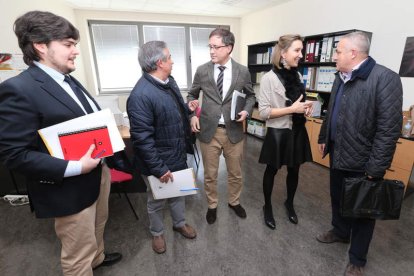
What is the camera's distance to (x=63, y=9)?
4.06 meters

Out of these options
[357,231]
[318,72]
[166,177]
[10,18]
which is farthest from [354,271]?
[10,18]

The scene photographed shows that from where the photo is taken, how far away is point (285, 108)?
5.86 feet

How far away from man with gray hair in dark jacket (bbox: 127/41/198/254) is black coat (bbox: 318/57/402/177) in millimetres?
1070

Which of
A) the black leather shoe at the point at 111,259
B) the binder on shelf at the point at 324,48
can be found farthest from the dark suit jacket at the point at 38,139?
the binder on shelf at the point at 324,48

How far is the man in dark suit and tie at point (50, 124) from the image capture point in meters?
0.95

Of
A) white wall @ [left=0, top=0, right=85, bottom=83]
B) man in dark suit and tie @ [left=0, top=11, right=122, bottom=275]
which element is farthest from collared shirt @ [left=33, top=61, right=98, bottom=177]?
white wall @ [left=0, top=0, right=85, bottom=83]

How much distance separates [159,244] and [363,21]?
362 cm

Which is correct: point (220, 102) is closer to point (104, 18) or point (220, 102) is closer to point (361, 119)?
point (361, 119)

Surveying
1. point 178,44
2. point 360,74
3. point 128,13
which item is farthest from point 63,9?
point 360,74

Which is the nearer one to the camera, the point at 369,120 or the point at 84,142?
the point at 84,142

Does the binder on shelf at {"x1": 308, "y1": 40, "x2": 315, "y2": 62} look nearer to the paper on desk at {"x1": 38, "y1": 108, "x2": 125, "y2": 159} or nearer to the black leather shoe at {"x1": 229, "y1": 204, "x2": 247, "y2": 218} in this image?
the black leather shoe at {"x1": 229, "y1": 204, "x2": 247, "y2": 218}

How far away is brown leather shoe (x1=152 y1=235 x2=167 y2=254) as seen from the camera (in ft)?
6.06

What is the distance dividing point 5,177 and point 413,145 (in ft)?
14.8

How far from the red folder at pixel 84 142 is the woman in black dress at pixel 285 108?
47.8 inches
